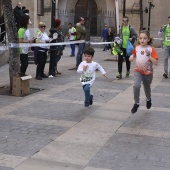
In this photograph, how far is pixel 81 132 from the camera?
6.32 meters

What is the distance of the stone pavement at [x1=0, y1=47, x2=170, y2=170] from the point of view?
5.03 meters

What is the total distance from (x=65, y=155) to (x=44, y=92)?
464 cm

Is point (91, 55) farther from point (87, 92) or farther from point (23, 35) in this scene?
point (23, 35)

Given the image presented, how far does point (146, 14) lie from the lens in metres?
33.8

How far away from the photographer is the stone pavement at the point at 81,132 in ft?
16.5

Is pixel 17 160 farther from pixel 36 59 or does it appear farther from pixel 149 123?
pixel 36 59

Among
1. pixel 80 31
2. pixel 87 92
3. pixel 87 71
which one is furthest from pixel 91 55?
pixel 80 31

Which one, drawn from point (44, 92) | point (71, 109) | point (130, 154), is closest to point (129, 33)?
point (44, 92)

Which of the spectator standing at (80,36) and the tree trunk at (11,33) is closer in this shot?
the tree trunk at (11,33)

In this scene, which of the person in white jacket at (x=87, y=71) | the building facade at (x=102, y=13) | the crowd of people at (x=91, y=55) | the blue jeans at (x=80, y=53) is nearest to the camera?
the crowd of people at (x=91, y=55)

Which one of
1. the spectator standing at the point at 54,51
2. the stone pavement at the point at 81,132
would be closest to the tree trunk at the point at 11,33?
the stone pavement at the point at 81,132

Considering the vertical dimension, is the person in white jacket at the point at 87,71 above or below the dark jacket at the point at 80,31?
below

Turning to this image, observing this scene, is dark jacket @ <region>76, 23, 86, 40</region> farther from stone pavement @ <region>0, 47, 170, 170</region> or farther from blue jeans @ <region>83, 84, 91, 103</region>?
blue jeans @ <region>83, 84, 91, 103</region>

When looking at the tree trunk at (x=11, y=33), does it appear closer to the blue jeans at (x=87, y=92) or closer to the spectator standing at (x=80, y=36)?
the blue jeans at (x=87, y=92)
